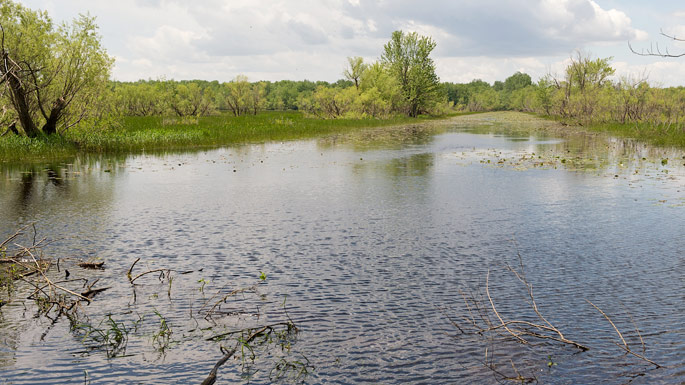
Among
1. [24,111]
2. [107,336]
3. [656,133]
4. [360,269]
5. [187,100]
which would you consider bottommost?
[107,336]

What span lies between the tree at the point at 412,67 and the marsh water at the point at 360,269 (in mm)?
78177

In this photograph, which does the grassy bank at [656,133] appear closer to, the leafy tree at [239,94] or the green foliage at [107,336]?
the green foliage at [107,336]

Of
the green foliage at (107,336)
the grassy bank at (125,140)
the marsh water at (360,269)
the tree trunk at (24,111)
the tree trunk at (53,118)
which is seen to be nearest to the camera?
the marsh water at (360,269)

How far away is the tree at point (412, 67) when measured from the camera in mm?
96188

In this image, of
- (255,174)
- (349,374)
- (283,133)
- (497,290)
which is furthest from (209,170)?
(283,133)

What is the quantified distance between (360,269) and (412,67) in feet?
303

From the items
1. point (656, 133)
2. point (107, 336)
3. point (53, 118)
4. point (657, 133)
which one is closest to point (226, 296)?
point (107, 336)

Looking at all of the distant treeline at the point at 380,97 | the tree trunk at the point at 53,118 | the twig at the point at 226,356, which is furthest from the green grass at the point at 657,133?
the tree trunk at the point at 53,118

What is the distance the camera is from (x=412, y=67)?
320 feet

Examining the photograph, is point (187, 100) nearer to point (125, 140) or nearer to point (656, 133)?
point (125, 140)

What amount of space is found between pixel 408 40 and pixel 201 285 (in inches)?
3767

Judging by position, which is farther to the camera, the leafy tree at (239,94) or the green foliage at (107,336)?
the leafy tree at (239,94)

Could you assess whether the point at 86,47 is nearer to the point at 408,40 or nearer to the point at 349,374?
the point at 349,374

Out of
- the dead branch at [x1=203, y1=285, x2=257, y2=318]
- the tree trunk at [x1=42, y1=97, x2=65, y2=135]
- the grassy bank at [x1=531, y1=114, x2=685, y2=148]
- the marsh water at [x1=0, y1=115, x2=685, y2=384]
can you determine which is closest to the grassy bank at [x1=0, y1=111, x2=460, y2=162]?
the tree trunk at [x1=42, y1=97, x2=65, y2=135]
